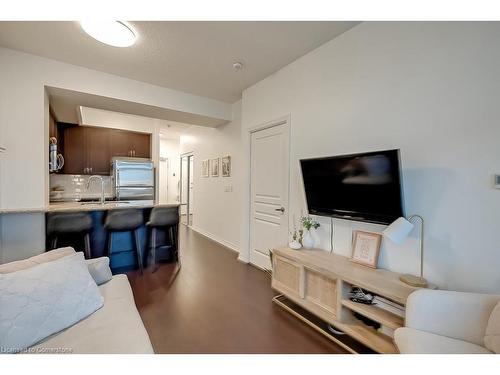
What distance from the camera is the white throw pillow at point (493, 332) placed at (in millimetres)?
1083

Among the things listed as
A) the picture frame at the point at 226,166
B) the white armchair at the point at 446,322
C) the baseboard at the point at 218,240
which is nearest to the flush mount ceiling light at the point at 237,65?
the picture frame at the point at 226,166

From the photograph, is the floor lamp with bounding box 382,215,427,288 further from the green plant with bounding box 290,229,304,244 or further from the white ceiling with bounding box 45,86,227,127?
the white ceiling with bounding box 45,86,227,127

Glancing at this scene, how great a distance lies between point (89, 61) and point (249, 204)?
2851 mm

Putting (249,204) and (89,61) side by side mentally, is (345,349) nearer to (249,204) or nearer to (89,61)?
(249,204)

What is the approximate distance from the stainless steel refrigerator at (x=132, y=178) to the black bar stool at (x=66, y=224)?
2.23 m

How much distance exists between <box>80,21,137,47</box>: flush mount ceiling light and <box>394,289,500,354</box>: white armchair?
3.14 metres

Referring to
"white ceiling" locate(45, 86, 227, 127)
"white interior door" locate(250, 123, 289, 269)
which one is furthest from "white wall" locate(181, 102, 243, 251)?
"white interior door" locate(250, 123, 289, 269)

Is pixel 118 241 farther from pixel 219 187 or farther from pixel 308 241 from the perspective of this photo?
pixel 308 241

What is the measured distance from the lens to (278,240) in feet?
10.1

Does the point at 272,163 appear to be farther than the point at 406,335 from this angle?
Yes

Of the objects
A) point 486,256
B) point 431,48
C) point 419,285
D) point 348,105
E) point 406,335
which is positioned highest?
point 431,48

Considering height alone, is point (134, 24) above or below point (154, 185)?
above

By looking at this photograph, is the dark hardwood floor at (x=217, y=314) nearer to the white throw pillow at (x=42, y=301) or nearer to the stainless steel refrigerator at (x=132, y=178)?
the white throw pillow at (x=42, y=301)

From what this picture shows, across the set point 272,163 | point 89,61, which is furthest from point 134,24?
point 272,163
